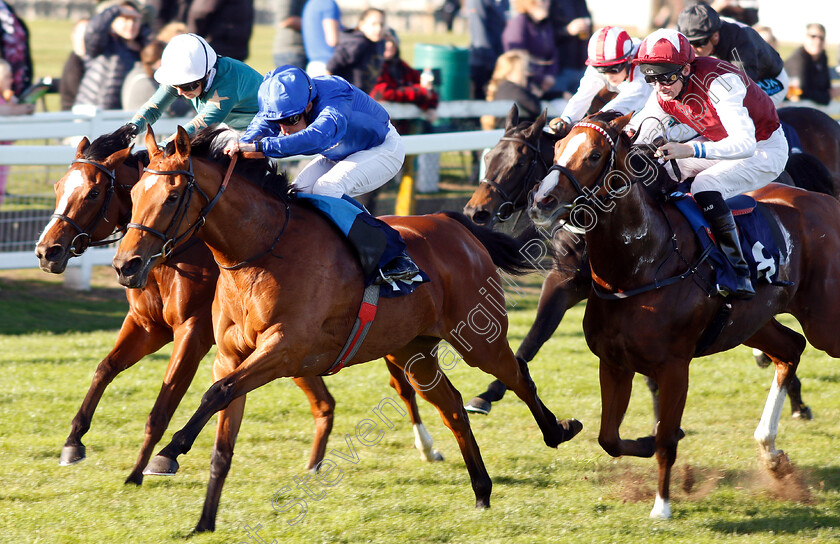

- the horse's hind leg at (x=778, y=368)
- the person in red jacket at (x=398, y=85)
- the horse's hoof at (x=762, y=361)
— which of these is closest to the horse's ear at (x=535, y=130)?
the horse's hind leg at (x=778, y=368)

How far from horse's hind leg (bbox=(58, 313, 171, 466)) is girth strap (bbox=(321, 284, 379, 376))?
1094 mm

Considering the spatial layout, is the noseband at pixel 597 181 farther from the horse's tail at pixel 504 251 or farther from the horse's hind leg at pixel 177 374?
the horse's hind leg at pixel 177 374

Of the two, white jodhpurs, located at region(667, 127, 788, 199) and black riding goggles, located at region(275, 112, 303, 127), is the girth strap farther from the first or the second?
white jodhpurs, located at region(667, 127, 788, 199)

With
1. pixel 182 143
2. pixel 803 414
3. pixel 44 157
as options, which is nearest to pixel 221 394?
pixel 182 143

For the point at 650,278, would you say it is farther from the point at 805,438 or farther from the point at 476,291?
the point at 805,438

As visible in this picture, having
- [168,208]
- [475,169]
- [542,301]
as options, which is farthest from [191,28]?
[168,208]

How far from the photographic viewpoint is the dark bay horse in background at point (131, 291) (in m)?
4.69

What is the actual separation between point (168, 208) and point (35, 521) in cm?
160

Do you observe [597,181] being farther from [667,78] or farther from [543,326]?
[543,326]

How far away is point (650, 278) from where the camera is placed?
177 inches

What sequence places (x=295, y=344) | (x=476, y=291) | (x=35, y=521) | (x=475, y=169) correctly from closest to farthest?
1. (x=295, y=344)
2. (x=35, y=521)
3. (x=476, y=291)
4. (x=475, y=169)

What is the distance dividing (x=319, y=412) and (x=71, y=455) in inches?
48.8

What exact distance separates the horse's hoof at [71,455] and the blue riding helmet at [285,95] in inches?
73.1

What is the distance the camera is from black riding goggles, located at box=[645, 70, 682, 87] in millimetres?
4566
